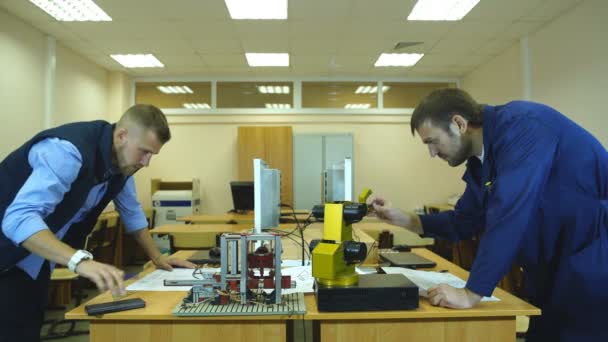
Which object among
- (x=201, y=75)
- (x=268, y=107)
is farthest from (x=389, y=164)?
(x=201, y=75)

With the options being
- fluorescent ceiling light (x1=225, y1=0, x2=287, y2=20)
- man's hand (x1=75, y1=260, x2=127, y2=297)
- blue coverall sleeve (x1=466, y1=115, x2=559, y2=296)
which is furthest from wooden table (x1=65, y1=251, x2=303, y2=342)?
fluorescent ceiling light (x1=225, y1=0, x2=287, y2=20)

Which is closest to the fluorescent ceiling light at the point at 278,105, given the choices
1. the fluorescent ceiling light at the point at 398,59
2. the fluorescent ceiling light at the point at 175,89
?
the fluorescent ceiling light at the point at 175,89

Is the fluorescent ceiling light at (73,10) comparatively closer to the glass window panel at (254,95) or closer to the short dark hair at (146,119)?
the glass window panel at (254,95)

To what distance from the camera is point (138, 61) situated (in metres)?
5.71

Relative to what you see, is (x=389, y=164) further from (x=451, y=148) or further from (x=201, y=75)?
(x=451, y=148)

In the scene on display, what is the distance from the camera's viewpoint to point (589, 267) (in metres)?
1.11

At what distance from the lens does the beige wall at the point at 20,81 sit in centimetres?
399

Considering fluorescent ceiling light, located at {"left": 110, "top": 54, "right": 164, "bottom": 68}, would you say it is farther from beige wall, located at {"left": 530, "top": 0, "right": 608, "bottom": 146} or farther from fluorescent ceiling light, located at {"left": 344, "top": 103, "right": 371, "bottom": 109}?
beige wall, located at {"left": 530, "top": 0, "right": 608, "bottom": 146}

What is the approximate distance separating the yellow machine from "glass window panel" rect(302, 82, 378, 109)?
Result: 5.55 meters

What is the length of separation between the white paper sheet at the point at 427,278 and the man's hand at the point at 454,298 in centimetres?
11

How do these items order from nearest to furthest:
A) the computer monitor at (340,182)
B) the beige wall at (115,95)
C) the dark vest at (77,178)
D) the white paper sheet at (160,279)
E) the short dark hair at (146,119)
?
the dark vest at (77,178)
the white paper sheet at (160,279)
the short dark hair at (146,119)
the computer monitor at (340,182)
the beige wall at (115,95)

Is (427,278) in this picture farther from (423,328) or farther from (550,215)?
(550,215)

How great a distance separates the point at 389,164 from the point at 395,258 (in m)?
5.01

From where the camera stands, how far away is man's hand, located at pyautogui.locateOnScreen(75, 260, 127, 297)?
3.58 ft
